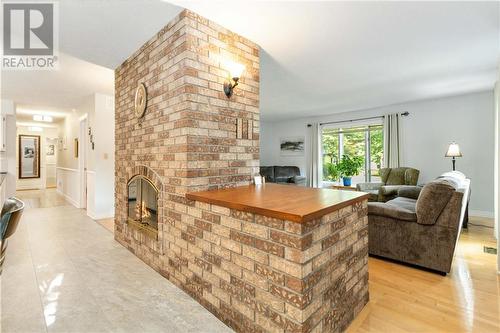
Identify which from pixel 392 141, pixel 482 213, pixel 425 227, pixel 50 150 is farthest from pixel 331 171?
pixel 50 150

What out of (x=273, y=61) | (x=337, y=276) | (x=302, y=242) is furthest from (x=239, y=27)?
(x=337, y=276)

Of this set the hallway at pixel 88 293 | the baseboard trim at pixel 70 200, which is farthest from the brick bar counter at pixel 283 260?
the baseboard trim at pixel 70 200

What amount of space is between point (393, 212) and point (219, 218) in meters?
2.01

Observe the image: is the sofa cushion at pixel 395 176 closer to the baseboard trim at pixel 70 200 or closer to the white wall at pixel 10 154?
the baseboard trim at pixel 70 200

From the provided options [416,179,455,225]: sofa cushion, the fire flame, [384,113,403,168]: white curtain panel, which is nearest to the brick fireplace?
the fire flame

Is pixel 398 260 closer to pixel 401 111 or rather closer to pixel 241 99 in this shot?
pixel 241 99

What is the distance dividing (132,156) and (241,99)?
1.49 metres

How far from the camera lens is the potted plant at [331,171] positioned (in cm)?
645

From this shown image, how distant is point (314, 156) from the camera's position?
722 centimetres

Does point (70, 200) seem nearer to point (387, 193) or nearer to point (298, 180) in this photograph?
point (298, 180)

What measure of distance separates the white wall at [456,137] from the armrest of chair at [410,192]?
142 cm

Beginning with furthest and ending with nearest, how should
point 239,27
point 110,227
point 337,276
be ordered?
1. point 110,227
2. point 239,27
3. point 337,276

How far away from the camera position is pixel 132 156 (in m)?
2.97

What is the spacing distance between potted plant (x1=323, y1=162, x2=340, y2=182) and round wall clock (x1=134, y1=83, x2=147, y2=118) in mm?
4950
